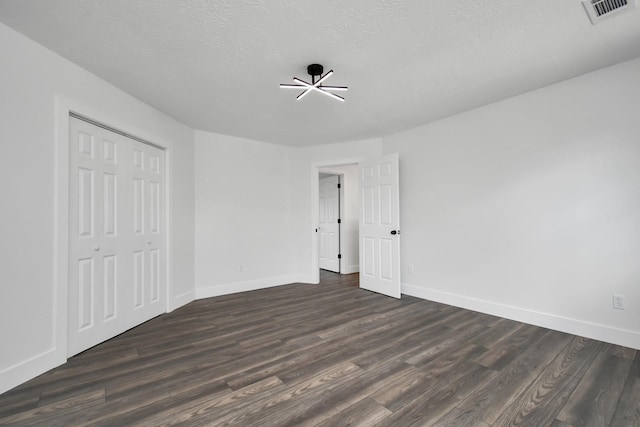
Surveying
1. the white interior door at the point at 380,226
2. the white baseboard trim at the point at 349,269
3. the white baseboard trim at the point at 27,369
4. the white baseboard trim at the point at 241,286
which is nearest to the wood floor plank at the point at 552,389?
the white interior door at the point at 380,226

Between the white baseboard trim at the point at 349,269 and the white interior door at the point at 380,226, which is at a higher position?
the white interior door at the point at 380,226

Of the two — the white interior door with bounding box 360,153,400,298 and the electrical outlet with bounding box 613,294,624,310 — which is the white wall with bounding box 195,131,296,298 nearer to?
the white interior door with bounding box 360,153,400,298

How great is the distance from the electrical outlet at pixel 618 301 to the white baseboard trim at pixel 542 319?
0.19 meters

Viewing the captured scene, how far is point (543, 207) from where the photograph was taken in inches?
110

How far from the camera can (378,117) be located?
11.6 ft

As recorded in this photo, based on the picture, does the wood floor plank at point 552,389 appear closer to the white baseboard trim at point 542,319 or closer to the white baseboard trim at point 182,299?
the white baseboard trim at point 542,319

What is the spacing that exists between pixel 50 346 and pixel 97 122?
188 centimetres

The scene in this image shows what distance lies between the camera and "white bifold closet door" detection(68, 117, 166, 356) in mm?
2340

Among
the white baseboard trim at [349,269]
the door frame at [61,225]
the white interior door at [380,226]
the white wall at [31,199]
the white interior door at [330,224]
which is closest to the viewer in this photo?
the white wall at [31,199]

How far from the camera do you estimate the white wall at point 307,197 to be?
4.73 meters

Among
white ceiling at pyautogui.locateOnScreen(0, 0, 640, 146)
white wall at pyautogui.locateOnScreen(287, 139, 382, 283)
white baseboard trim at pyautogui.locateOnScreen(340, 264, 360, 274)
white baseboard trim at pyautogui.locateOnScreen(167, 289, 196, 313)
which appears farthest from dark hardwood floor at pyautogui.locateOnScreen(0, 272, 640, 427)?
white baseboard trim at pyautogui.locateOnScreen(340, 264, 360, 274)

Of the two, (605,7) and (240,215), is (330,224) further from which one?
(605,7)

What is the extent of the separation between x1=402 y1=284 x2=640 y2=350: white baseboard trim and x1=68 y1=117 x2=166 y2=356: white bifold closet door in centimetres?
351

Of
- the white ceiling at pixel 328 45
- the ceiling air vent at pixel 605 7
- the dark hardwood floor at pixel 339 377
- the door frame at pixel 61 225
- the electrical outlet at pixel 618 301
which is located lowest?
the dark hardwood floor at pixel 339 377
